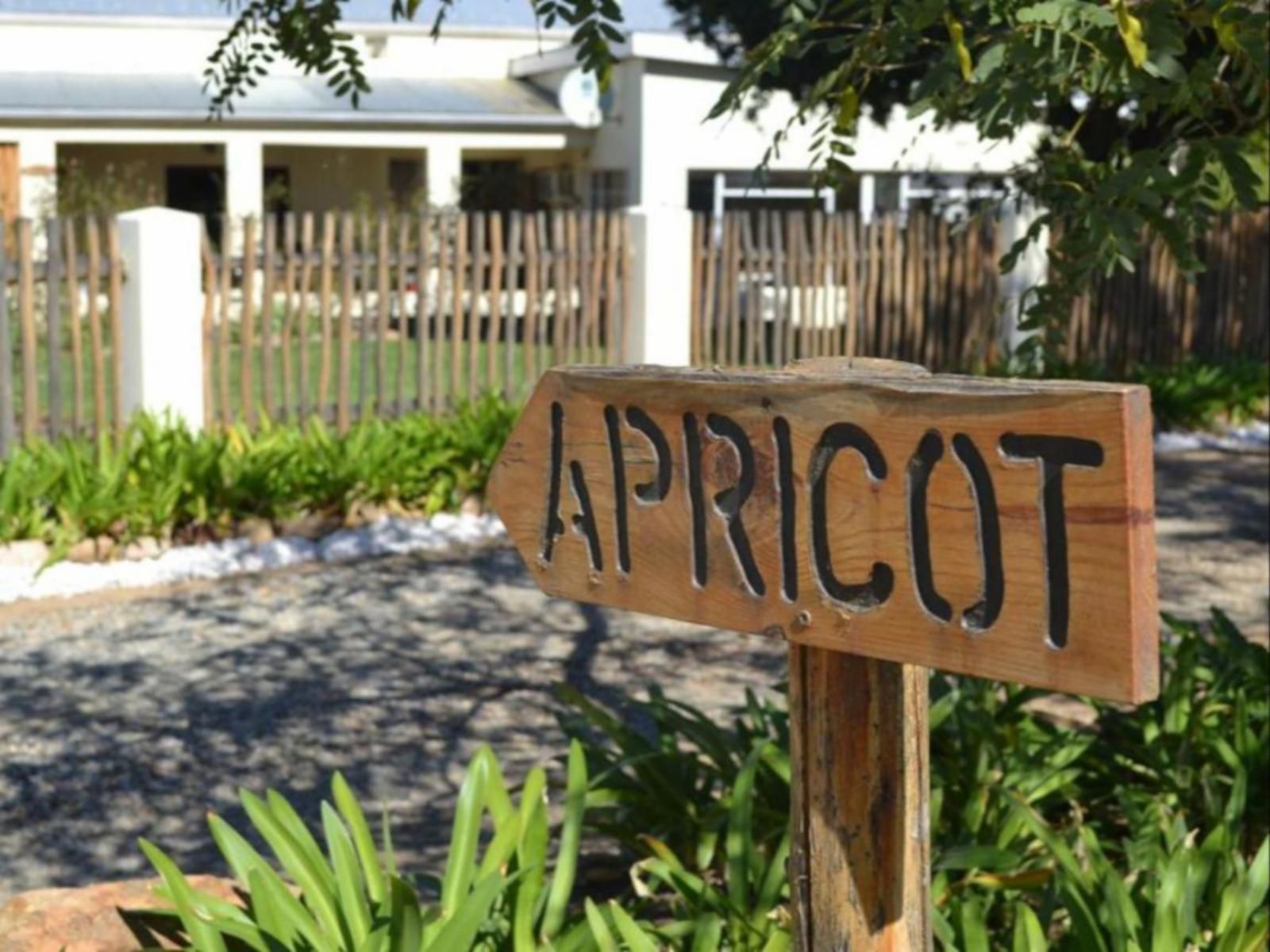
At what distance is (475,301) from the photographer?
11.4 metres

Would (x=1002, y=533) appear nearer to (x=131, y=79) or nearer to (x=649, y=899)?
(x=649, y=899)

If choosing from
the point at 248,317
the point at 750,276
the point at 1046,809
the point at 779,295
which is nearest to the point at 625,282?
the point at 750,276

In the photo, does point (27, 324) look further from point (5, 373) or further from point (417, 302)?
point (417, 302)

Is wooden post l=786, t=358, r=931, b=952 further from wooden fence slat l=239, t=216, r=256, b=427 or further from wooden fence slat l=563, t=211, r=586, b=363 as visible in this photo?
wooden fence slat l=563, t=211, r=586, b=363

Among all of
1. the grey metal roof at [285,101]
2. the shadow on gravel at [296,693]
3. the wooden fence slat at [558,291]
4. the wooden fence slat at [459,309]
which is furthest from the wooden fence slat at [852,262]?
the grey metal roof at [285,101]

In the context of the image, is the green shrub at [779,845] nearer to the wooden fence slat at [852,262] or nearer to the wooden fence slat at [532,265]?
the wooden fence slat at [532,265]

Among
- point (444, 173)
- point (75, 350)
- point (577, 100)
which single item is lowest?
point (75, 350)

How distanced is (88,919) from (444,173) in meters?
20.2

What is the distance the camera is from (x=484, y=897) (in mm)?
3033

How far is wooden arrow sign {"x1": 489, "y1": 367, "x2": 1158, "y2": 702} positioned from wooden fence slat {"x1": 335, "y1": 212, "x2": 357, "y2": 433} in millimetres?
8437

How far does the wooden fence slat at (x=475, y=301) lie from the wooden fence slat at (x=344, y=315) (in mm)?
738

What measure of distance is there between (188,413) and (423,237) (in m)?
1.87

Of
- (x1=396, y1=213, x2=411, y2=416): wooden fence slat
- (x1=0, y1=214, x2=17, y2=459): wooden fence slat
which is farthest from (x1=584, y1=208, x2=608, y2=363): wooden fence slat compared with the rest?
A: (x1=0, y1=214, x2=17, y2=459): wooden fence slat

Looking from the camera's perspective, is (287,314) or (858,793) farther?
(287,314)
